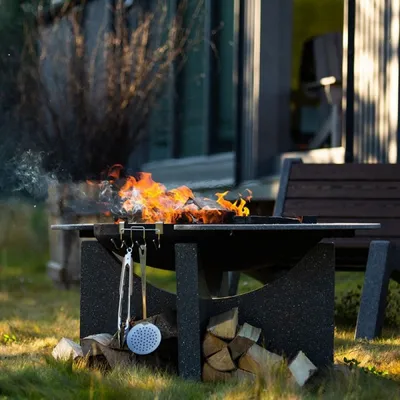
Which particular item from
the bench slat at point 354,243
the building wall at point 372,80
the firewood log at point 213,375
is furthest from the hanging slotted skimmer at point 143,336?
the building wall at point 372,80

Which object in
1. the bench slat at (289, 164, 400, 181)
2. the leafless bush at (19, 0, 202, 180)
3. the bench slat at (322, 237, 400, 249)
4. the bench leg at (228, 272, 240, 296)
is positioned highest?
the leafless bush at (19, 0, 202, 180)

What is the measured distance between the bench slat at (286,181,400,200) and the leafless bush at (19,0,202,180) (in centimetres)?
340

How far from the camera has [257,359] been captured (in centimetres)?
357

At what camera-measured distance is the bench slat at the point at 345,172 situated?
17.6 feet

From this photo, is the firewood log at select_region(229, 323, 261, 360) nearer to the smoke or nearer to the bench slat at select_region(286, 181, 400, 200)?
the bench slat at select_region(286, 181, 400, 200)

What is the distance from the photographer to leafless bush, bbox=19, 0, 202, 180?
859 centimetres

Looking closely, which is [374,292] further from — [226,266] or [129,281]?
[129,281]

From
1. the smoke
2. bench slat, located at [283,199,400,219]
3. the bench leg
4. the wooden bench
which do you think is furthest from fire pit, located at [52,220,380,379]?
the smoke

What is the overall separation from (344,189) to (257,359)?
78.9 inches

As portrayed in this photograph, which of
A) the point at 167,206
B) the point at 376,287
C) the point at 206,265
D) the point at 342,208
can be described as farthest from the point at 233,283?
the point at 167,206

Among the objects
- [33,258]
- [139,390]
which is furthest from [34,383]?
[33,258]

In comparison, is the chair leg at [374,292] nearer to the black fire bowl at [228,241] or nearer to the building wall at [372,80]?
the black fire bowl at [228,241]

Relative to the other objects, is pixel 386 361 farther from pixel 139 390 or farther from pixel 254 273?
pixel 254 273

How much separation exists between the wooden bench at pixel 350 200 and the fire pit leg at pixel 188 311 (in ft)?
4.43
